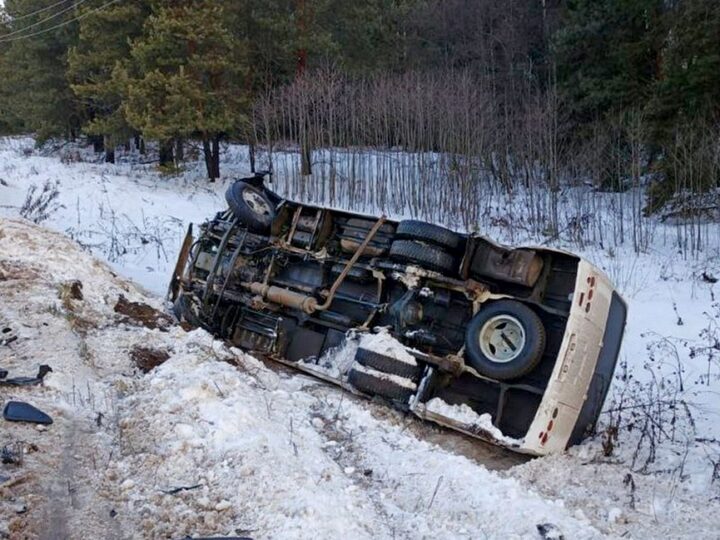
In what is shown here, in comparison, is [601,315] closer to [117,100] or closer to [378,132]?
[378,132]

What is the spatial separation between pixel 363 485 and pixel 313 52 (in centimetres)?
1906

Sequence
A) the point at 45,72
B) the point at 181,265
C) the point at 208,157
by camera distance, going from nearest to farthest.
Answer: the point at 181,265, the point at 208,157, the point at 45,72

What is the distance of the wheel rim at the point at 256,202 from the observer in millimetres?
7016

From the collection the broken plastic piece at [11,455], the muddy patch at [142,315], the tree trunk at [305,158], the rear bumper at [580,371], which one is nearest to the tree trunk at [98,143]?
the tree trunk at [305,158]

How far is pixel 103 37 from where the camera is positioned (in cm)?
1936

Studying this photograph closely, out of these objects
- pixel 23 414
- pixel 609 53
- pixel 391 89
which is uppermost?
pixel 609 53

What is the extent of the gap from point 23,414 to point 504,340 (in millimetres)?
3344

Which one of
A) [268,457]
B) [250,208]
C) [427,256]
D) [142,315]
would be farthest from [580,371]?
[142,315]

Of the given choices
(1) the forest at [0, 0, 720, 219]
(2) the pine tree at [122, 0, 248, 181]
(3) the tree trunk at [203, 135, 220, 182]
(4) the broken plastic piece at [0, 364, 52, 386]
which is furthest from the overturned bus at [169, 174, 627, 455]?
(3) the tree trunk at [203, 135, 220, 182]

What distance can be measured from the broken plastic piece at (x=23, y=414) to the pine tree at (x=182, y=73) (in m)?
14.7

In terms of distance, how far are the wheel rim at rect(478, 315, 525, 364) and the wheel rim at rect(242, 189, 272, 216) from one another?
2.95m

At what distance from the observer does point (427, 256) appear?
5477 mm

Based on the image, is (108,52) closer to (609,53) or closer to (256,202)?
(609,53)

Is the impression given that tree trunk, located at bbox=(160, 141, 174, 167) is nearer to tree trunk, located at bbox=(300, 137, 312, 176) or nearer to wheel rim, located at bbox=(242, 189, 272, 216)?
tree trunk, located at bbox=(300, 137, 312, 176)
